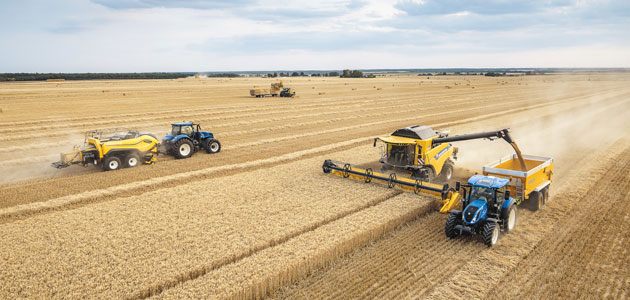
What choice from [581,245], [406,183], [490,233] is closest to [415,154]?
[406,183]

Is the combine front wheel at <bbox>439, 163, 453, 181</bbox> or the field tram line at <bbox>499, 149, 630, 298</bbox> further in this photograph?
the combine front wheel at <bbox>439, 163, 453, 181</bbox>

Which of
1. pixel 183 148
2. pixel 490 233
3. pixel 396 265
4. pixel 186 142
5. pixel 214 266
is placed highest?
pixel 186 142

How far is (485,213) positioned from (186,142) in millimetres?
14735

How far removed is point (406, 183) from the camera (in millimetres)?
14211

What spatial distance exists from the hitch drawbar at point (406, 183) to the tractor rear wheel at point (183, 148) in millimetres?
7500

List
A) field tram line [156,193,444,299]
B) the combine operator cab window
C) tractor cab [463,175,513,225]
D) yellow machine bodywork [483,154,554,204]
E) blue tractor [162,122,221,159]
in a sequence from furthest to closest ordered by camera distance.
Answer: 1. blue tractor [162,122,221,159]
2. the combine operator cab window
3. yellow machine bodywork [483,154,554,204]
4. tractor cab [463,175,513,225]
5. field tram line [156,193,444,299]

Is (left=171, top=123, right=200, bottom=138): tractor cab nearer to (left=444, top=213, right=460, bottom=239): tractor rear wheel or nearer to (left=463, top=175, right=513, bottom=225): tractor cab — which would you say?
(left=444, top=213, right=460, bottom=239): tractor rear wheel

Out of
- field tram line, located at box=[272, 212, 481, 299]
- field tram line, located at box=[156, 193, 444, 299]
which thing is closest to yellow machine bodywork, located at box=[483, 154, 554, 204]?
field tram line, located at box=[272, 212, 481, 299]

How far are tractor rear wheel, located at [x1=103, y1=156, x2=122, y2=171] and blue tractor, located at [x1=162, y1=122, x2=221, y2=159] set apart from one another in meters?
2.78

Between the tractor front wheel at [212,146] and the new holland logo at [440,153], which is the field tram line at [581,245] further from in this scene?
the tractor front wheel at [212,146]

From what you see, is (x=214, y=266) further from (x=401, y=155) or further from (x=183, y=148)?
(x=183, y=148)

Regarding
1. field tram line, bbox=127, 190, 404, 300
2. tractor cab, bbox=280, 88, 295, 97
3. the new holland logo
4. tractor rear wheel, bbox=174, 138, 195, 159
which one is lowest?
field tram line, bbox=127, 190, 404, 300

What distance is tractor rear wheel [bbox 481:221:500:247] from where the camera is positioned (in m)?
10.1

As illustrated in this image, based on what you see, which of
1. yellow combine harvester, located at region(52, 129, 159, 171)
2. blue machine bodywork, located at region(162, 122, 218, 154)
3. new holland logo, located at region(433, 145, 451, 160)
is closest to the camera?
new holland logo, located at region(433, 145, 451, 160)
